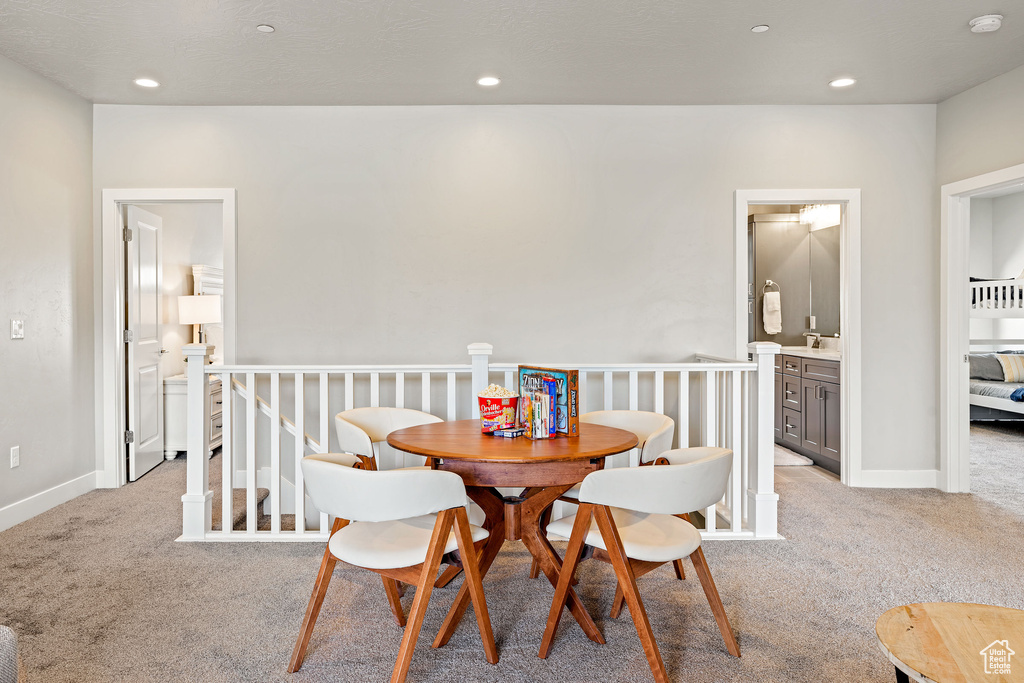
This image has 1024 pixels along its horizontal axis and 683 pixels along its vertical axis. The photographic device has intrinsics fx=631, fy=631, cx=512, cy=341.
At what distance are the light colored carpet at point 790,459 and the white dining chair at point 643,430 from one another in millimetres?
2667

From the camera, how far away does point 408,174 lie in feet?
13.5

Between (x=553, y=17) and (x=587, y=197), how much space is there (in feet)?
4.54

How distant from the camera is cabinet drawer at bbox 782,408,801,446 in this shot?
5.12 meters

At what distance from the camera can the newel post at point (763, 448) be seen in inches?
122

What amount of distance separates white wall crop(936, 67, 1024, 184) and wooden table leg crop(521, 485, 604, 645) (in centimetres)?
341

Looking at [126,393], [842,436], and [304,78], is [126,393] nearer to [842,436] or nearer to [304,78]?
[304,78]

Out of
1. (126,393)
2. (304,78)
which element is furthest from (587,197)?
(126,393)

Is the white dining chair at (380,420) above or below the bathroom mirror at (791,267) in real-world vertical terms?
below

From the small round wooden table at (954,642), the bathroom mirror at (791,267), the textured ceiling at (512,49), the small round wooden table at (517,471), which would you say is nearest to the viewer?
the small round wooden table at (954,642)

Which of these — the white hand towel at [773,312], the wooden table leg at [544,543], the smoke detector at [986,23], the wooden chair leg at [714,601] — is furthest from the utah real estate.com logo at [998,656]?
the white hand towel at [773,312]

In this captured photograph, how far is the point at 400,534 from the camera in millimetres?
2012

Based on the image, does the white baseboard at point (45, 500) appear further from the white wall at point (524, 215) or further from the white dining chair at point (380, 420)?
the white dining chair at point (380, 420)

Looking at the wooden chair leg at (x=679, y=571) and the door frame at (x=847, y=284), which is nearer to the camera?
the wooden chair leg at (x=679, y=571)

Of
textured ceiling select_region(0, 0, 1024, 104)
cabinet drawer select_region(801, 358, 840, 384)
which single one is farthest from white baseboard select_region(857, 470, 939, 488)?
textured ceiling select_region(0, 0, 1024, 104)
